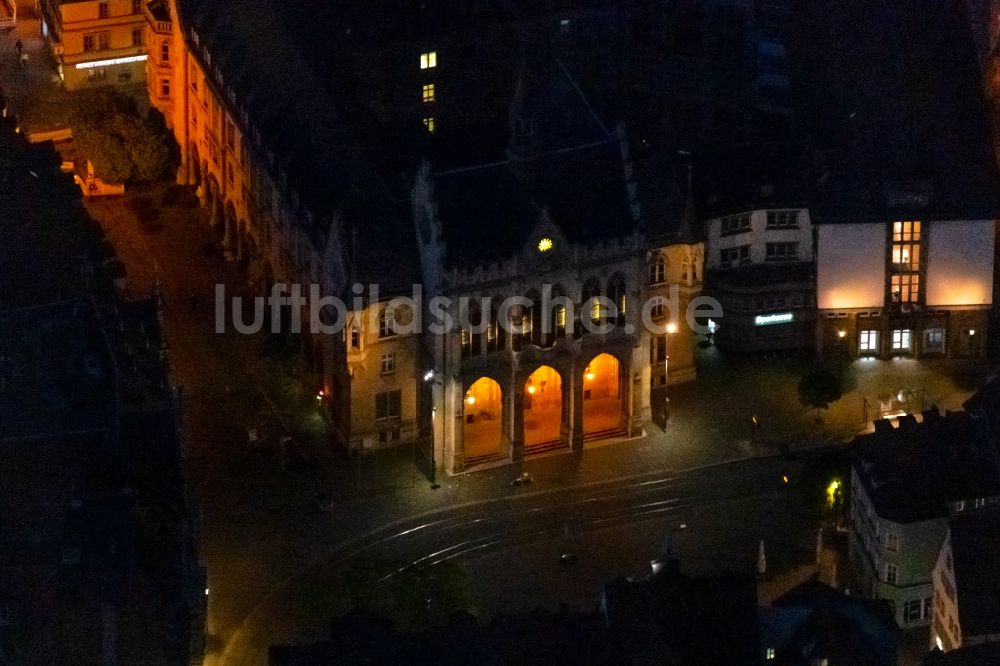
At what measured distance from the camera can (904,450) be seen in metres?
154

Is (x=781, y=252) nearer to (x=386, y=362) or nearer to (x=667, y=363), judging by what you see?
(x=667, y=363)

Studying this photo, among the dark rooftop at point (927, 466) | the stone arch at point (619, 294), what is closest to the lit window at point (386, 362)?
the stone arch at point (619, 294)

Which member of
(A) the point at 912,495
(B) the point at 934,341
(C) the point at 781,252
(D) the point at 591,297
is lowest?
(A) the point at 912,495

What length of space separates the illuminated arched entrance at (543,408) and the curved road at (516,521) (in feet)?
20.2

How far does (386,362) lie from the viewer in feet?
542

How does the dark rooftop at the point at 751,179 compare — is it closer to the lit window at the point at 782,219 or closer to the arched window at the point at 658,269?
the lit window at the point at 782,219

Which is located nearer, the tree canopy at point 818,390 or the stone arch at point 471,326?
the stone arch at point 471,326

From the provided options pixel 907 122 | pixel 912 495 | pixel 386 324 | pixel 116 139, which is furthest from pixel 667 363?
pixel 116 139

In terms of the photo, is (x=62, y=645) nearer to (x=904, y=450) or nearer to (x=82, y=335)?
(x=82, y=335)

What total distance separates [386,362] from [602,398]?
15.7 m

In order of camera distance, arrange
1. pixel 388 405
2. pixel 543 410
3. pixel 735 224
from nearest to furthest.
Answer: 1. pixel 388 405
2. pixel 543 410
3. pixel 735 224

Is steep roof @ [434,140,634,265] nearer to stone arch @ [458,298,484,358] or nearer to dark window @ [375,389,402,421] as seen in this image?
stone arch @ [458,298,484,358]

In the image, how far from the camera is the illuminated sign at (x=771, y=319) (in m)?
181

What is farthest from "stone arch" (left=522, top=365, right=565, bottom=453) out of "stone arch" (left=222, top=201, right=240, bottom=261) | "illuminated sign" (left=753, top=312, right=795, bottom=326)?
"stone arch" (left=222, top=201, right=240, bottom=261)
